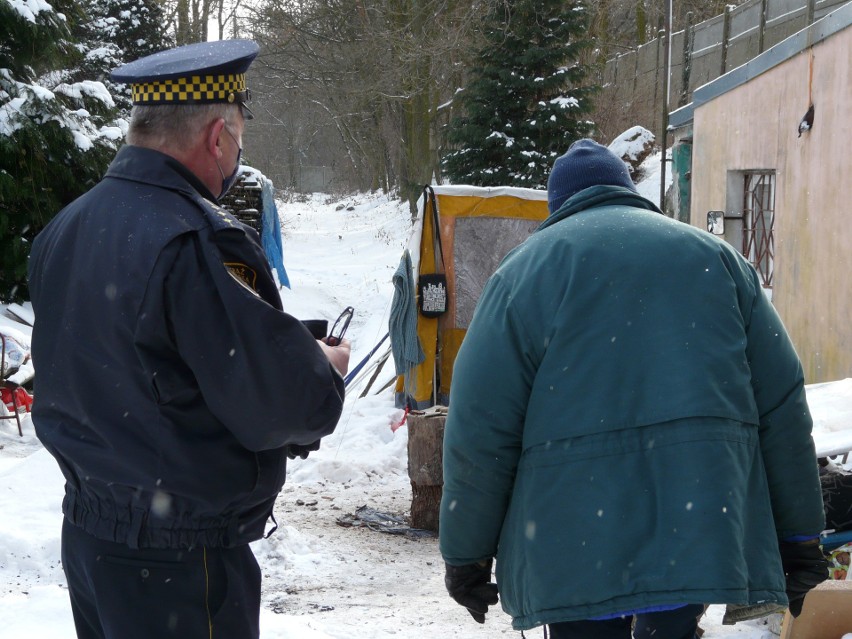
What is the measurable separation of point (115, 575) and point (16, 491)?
166 inches

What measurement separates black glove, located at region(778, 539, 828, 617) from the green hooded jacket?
3.7 inches

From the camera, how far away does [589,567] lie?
6.58 feet

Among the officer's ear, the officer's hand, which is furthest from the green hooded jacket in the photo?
the officer's ear

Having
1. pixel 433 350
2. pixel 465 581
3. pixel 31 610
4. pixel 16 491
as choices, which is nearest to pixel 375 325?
pixel 433 350

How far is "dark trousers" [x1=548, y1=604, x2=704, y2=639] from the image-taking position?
210cm

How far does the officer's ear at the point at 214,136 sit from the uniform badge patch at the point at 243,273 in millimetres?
303

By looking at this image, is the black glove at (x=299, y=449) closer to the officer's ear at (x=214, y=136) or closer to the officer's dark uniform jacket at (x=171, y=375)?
the officer's dark uniform jacket at (x=171, y=375)

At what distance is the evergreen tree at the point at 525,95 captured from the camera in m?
16.5

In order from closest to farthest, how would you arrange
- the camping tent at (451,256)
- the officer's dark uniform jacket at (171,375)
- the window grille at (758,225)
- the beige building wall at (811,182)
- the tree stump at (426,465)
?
1. the officer's dark uniform jacket at (171,375)
2. the tree stump at (426,465)
3. the beige building wall at (811,182)
4. the camping tent at (451,256)
5. the window grille at (758,225)

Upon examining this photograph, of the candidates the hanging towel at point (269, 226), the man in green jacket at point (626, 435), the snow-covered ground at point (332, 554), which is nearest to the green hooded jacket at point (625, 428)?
the man in green jacket at point (626, 435)

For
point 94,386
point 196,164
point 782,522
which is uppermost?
point 196,164

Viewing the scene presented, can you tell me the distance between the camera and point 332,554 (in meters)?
5.71

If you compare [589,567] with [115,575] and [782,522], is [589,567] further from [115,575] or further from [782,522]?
[115,575]

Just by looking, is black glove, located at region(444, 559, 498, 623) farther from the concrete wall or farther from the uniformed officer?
the concrete wall
